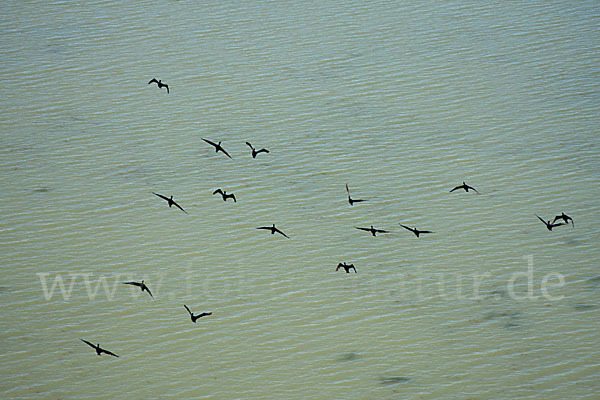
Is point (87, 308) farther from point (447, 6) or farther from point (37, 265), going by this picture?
point (447, 6)

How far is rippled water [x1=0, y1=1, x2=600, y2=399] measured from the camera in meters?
6.38

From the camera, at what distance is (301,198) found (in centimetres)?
819

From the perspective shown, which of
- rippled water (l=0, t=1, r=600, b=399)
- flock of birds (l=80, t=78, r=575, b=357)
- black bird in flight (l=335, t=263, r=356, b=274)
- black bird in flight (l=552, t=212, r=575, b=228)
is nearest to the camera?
rippled water (l=0, t=1, r=600, b=399)

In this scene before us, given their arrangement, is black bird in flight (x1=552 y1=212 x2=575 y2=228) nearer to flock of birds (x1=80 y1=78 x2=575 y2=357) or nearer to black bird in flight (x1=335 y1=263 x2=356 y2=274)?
flock of birds (x1=80 y1=78 x2=575 y2=357)

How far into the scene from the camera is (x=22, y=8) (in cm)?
1199

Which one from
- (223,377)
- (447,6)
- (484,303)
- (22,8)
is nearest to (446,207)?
(484,303)

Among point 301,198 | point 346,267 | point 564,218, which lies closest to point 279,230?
point 301,198

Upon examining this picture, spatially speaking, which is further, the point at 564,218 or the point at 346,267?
the point at 564,218

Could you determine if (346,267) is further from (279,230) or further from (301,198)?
(301,198)

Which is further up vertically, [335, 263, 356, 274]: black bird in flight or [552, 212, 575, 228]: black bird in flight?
[552, 212, 575, 228]: black bird in flight

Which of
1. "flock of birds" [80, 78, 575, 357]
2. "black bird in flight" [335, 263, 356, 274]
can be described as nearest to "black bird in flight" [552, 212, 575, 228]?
"flock of birds" [80, 78, 575, 357]

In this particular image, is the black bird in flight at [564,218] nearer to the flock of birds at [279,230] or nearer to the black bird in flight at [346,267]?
the flock of birds at [279,230]

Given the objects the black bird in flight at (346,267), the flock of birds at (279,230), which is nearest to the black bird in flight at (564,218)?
the flock of birds at (279,230)

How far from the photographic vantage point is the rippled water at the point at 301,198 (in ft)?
20.9
